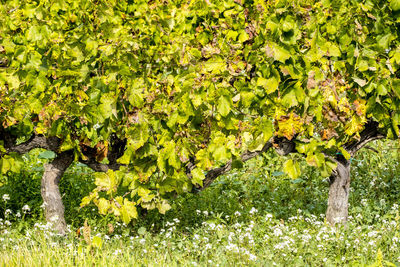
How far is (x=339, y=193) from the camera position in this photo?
550cm

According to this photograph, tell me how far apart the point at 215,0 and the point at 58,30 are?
4.11 feet

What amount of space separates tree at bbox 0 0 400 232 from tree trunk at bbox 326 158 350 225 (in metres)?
0.85

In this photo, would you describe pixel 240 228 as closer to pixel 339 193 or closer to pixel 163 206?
pixel 339 193

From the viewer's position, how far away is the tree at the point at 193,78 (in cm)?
382

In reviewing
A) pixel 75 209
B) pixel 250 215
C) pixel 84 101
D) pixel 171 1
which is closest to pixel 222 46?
pixel 171 1

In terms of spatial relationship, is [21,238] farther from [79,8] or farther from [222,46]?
[222,46]

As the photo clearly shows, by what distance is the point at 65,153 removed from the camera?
17.1 ft

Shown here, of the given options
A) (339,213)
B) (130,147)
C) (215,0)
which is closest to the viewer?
(130,147)

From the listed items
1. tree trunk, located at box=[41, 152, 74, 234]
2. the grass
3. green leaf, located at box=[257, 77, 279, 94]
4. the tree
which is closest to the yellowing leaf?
the tree

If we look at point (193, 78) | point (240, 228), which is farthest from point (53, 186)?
point (193, 78)

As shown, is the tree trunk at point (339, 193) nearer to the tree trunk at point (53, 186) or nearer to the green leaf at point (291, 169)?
the green leaf at point (291, 169)

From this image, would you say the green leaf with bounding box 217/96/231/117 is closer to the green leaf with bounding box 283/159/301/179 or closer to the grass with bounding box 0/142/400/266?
the green leaf with bounding box 283/159/301/179

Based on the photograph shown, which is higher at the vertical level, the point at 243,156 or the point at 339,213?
the point at 243,156

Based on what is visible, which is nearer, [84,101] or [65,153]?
[84,101]
